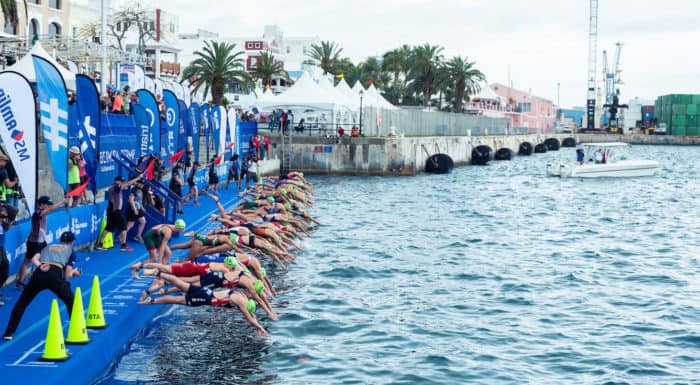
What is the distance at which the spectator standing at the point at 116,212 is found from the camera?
19.1 m

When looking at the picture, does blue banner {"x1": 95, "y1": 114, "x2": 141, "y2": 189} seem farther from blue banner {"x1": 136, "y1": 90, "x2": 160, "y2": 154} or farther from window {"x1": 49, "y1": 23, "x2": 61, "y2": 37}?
window {"x1": 49, "y1": 23, "x2": 61, "y2": 37}

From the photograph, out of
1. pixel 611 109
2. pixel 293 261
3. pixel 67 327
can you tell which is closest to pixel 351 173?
pixel 293 261

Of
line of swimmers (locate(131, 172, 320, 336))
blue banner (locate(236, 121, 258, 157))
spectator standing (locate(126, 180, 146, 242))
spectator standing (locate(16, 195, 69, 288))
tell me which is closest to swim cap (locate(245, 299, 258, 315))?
line of swimmers (locate(131, 172, 320, 336))

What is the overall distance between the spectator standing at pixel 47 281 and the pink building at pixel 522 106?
508 ft

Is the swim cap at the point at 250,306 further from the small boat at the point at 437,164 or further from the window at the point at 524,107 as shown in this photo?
the window at the point at 524,107

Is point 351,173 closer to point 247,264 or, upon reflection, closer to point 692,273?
point 692,273

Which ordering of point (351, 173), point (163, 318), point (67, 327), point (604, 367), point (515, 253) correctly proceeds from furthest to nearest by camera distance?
point (351, 173) < point (515, 253) < point (163, 318) < point (604, 367) < point (67, 327)

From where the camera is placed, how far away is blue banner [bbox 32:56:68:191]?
1563 centimetres

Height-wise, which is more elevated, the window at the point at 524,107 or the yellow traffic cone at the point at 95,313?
the window at the point at 524,107

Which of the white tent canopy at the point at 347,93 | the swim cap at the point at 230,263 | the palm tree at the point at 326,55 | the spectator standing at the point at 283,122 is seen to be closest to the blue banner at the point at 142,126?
the swim cap at the point at 230,263

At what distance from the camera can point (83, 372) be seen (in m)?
11.4

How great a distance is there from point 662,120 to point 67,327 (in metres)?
184

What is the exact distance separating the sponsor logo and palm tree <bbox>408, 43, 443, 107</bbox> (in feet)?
293

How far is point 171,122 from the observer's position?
28.4 m
